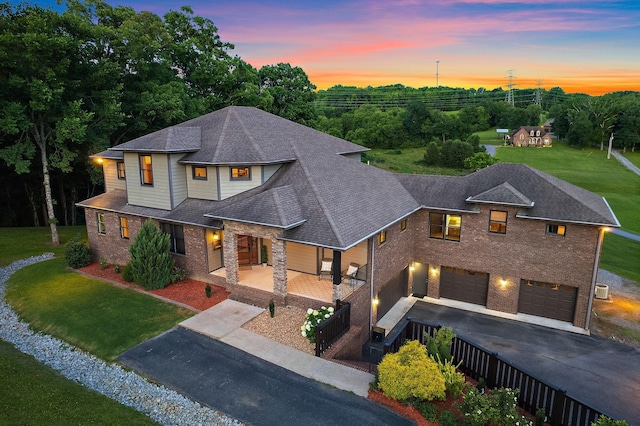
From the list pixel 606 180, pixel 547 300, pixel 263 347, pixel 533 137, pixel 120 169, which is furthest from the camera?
pixel 533 137

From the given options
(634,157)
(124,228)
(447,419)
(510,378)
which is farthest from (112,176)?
(634,157)

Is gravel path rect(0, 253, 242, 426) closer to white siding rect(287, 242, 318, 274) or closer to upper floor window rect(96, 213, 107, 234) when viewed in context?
upper floor window rect(96, 213, 107, 234)

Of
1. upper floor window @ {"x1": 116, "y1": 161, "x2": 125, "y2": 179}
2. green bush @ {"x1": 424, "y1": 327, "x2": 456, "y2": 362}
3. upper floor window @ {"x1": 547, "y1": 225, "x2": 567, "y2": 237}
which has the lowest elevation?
green bush @ {"x1": 424, "y1": 327, "x2": 456, "y2": 362}

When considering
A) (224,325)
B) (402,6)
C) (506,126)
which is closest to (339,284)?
(224,325)

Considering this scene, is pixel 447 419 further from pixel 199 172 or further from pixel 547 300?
pixel 199 172

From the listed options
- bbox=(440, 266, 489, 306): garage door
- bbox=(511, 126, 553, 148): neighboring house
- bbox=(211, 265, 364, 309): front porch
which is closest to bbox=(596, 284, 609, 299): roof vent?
bbox=(440, 266, 489, 306): garage door

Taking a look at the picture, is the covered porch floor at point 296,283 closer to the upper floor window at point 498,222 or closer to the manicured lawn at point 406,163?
the upper floor window at point 498,222

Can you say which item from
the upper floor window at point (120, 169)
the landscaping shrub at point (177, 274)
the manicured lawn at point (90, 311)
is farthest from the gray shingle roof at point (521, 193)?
the upper floor window at point (120, 169)
